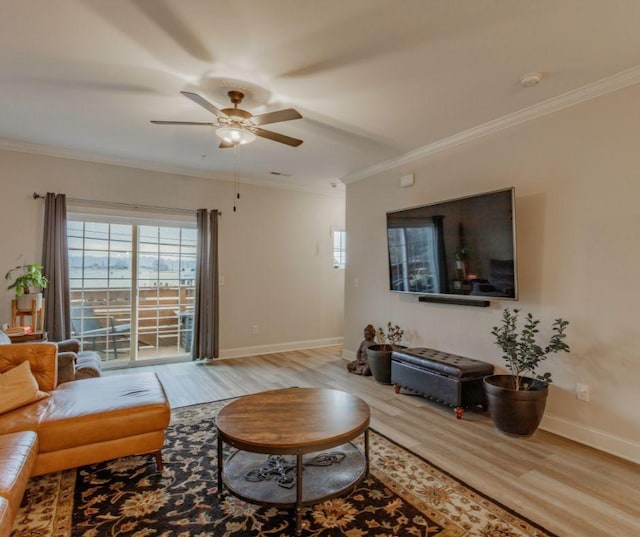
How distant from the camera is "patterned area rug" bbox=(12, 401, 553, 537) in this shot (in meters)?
1.87

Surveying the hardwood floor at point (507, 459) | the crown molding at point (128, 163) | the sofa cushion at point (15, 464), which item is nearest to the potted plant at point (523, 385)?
the hardwood floor at point (507, 459)

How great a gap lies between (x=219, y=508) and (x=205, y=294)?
11.7 feet

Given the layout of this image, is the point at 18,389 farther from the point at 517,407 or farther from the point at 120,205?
the point at 517,407

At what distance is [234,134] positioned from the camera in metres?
2.99

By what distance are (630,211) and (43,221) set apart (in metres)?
5.85

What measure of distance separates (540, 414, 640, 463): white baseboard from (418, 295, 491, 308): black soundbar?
108 centimetres

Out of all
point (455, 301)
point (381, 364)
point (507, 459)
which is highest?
point (455, 301)

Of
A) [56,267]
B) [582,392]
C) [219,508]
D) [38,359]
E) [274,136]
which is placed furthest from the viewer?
[56,267]

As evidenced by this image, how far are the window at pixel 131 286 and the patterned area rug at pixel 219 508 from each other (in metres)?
2.88

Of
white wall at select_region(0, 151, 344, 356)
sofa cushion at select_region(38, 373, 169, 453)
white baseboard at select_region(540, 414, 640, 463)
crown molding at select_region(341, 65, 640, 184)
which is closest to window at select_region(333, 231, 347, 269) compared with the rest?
Result: white wall at select_region(0, 151, 344, 356)

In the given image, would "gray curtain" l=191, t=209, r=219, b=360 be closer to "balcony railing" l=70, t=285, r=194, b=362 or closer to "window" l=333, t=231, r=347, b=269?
"balcony railing" l=70, t=285, r=194, b=362

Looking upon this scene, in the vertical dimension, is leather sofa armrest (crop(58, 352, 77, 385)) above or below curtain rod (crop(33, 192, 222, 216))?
below

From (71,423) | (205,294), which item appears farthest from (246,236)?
(71,423)

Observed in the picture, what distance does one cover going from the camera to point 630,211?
2.68 meters
